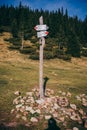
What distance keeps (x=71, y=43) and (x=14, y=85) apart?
1168 inches

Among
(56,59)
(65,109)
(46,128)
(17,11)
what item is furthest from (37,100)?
(17,11)

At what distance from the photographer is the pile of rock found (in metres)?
11.4

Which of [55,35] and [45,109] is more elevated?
[55,35]

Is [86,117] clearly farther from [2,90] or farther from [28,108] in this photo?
[2,90]

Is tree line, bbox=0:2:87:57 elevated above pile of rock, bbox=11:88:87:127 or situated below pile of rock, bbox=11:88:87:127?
above

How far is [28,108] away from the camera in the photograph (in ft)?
39.8

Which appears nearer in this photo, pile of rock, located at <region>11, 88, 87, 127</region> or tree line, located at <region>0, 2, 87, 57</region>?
pile of rock, located at <region>11, 88, 87, 127</region>

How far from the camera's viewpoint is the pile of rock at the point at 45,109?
37.5ft

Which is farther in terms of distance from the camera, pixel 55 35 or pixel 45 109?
pixel 55 35

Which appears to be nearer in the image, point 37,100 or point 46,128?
point 46,128

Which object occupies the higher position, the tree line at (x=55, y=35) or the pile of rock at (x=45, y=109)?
the tree line at (x=55, y=35)

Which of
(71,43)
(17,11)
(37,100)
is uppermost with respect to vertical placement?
(17,11)

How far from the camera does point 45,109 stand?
39.8ft

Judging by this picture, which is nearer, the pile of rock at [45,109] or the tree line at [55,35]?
the pile of rock at [45,109]
